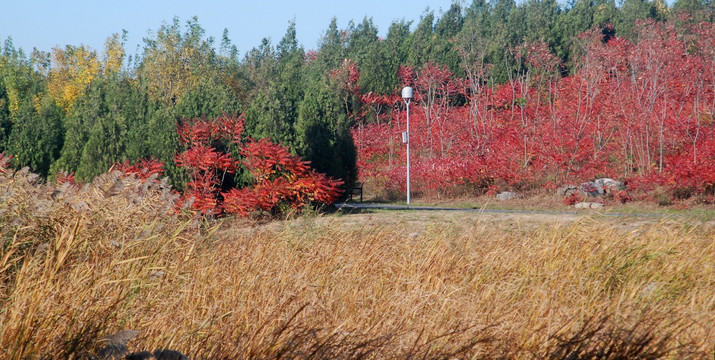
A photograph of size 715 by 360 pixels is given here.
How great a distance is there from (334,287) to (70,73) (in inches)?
1263

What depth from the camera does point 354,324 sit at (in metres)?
4.41

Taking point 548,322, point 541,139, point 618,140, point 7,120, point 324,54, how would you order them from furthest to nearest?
1. point 324,54
2. point 7,120
3. point 618,140
4. point 541,139
5. point 548,322

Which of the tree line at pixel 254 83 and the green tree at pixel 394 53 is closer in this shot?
the tree line at pixel 254 83

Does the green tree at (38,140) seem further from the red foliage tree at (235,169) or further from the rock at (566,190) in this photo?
the rock at (566,190)

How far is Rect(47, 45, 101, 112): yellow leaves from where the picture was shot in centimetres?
3133

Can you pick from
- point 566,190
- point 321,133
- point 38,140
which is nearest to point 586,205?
point 566,190

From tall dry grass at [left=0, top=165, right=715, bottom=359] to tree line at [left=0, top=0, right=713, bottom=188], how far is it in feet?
18.6

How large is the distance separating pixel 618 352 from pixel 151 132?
9818 millimetres

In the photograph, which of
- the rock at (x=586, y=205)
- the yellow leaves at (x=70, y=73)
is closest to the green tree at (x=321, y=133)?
the rock at (x=586, y=205)

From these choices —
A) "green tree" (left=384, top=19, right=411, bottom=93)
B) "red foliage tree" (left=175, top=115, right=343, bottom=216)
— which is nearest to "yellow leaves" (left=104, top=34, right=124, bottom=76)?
"green tree" (left=384, top=19, right=411, bottom=93)

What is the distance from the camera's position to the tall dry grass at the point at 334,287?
389cm

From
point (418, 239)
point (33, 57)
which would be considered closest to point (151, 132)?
point (418, 239)

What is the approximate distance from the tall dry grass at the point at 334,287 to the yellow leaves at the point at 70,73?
26.7 metres

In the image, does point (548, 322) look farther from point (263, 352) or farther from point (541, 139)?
point (541, 139)
